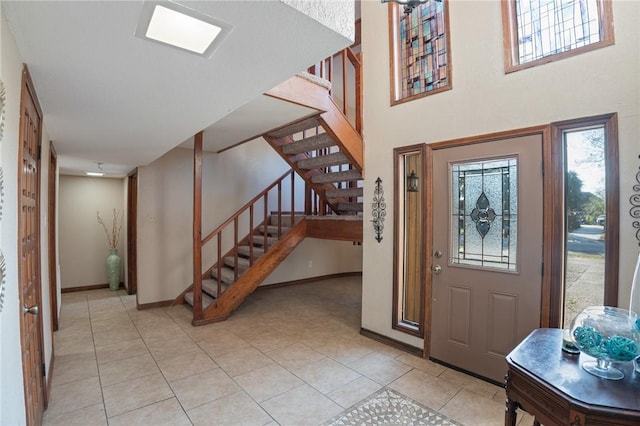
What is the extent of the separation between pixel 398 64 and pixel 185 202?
3.73 m

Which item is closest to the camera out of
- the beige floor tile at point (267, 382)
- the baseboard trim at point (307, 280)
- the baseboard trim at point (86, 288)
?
the beige floor tile at point (267, 382)

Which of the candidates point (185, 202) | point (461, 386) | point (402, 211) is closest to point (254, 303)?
point (185, 202)

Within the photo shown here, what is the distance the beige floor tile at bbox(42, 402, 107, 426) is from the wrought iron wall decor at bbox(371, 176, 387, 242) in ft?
9.00

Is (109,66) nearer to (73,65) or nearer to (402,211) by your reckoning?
(73,65)

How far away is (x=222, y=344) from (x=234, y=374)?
2.33 ft

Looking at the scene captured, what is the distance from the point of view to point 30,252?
6.12ft

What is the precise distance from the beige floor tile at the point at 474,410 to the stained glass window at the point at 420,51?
2.59m

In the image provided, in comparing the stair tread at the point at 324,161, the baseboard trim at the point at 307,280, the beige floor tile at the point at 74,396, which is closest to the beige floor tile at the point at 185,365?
the beige floor tile at the point at 74,396

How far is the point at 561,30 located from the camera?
7.73ft

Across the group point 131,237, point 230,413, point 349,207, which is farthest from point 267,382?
point 131,237

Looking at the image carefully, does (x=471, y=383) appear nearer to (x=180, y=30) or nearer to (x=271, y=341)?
(x=271, y=341)

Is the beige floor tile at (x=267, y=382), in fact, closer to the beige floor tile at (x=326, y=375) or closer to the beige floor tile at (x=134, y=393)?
the beige floor tile at (x=326, y=375)

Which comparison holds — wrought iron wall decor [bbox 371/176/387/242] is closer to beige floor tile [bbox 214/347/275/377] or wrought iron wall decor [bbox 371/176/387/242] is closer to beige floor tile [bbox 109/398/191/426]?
beige floor tile [bbox 214/347/275/377]

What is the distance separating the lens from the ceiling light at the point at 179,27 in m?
1.09
